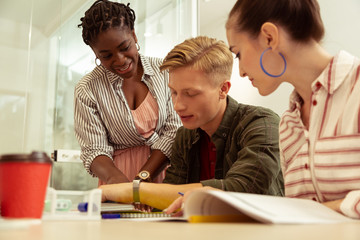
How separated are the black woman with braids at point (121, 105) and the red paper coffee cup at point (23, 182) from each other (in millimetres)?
1010

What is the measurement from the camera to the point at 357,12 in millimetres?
3105

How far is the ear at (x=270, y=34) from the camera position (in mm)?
1013

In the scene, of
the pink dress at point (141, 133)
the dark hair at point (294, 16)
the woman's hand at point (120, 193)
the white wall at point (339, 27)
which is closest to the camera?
the dark hair at point (294, 16)

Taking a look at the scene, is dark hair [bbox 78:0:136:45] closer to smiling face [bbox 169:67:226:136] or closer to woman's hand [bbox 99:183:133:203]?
smiling face [bbox 169:67:226:136]

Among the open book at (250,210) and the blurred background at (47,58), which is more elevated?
the blurred background at (47,58)

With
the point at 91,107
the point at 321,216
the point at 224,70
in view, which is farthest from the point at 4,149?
the point at 321,216

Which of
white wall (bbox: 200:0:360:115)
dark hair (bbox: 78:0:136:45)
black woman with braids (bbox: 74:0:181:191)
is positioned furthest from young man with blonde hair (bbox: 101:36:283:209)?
white wall (bbox: 200:0:360:115)

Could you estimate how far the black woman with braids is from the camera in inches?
62.6

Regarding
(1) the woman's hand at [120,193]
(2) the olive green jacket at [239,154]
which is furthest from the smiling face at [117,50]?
(1) the woman's hand at [120,193]

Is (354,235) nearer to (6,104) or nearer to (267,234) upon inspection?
(267,234)

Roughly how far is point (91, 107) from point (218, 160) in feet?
1.91

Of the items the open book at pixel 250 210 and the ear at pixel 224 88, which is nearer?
the open book at pixel 250 210

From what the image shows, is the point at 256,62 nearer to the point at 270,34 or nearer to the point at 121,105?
the point at 270,34

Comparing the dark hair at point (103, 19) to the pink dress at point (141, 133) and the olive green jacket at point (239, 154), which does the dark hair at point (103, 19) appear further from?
the olive green jacket at point (239, 154)
